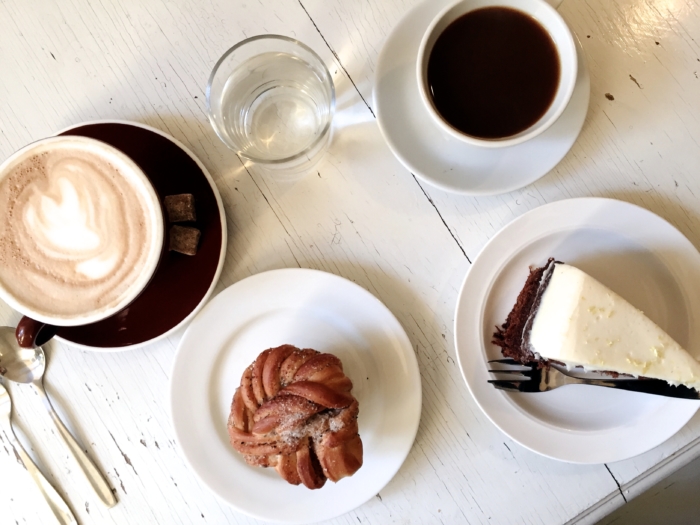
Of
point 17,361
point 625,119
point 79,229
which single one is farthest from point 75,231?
point 625,119

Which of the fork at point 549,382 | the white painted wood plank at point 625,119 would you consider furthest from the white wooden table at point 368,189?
the fork at point 549,382

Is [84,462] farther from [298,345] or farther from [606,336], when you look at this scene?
[606,336]

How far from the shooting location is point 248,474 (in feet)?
3.24

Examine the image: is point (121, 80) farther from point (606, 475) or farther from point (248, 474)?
point (606, 475)

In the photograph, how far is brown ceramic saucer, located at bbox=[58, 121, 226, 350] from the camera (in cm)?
93

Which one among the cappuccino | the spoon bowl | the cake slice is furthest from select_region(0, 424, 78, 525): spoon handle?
the cake slice

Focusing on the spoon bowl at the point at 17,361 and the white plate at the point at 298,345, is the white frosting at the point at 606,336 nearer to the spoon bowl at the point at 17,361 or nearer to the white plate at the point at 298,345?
the white plate at the point at 298,345

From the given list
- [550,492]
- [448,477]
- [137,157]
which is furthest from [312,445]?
[137,157]

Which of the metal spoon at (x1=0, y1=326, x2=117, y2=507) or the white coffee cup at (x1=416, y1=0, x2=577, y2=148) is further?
the metal spoon at (x1=0, y1=326, x2=117, y2=507)

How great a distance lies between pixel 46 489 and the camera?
1044mm

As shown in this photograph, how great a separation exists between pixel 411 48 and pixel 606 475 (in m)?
0.91

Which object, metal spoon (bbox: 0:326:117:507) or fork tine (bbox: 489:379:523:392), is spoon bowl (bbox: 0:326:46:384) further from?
fork tine (bbox: 489:379:523:392)

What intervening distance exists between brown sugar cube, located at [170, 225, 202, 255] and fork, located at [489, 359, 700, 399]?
603 mm

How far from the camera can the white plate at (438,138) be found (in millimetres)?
890
